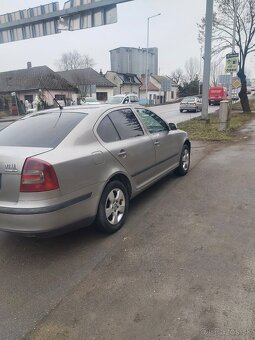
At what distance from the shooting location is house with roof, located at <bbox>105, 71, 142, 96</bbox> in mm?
59312

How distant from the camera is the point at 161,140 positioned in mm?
5320

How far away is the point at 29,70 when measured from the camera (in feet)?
152

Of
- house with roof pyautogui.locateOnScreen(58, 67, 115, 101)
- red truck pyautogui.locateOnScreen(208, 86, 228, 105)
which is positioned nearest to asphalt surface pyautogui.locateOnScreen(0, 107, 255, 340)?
red truck pyautogui.locateOnScreen(208, 86, 228, 105)

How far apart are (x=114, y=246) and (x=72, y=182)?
37.4 inches

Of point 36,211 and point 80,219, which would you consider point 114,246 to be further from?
point 36,211

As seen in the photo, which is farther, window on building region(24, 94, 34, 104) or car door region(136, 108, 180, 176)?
window on building region(24, 94, 34, 104)

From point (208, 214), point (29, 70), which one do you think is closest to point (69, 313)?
point (208, 214)

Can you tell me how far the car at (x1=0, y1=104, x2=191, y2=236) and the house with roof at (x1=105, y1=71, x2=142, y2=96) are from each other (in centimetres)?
5558

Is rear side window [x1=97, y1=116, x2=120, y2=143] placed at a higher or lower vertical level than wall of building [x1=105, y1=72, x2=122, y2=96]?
lower

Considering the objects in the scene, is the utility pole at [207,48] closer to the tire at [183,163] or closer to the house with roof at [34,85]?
the tire at [183,163]

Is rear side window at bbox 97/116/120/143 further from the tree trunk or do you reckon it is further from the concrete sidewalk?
the tree trunk

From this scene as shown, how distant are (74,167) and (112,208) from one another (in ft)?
2.98

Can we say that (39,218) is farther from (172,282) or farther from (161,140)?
(161,140)

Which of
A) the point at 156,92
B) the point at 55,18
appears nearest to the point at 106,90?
the point at 156,92
